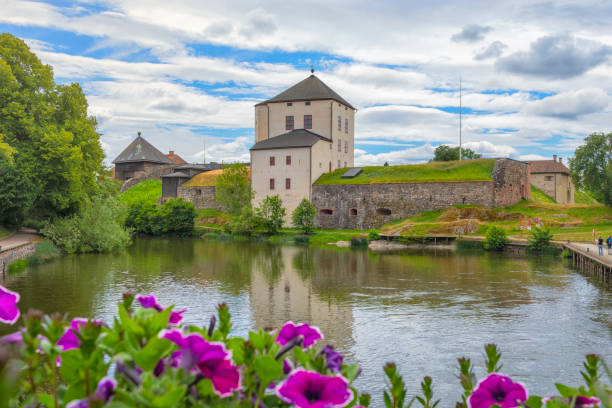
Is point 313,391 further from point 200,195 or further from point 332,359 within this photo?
point 200,195

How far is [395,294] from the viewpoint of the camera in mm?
17641


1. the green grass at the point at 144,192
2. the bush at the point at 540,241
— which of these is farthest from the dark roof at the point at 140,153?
the bush at the point at 540,241

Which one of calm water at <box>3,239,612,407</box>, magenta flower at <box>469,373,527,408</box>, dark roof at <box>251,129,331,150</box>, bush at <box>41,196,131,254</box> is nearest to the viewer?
magenta flower at <box>469,373,527,408</box>

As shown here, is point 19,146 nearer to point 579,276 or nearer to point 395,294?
point 395,294

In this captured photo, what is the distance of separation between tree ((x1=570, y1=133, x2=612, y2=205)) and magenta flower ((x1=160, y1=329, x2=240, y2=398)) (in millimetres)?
44502

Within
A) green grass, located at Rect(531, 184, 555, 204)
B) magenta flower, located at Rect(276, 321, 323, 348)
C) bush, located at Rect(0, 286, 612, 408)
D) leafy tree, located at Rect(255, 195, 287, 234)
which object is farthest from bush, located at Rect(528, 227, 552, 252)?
magenta flower, located at Rect(276, 321, 323, 348)

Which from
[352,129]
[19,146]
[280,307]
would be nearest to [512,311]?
[280,307]

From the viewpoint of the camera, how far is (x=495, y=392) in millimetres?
2145

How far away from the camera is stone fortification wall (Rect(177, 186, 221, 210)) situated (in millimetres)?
55028

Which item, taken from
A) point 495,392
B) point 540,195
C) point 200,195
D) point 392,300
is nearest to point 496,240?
point 392,300

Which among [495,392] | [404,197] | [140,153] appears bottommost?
[495,392]

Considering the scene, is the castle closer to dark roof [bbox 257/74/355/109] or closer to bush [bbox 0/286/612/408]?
dark roof [bbox 257/74/355/109]

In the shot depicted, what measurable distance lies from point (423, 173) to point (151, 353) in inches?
1772

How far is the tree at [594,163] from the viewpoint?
40.8 m
